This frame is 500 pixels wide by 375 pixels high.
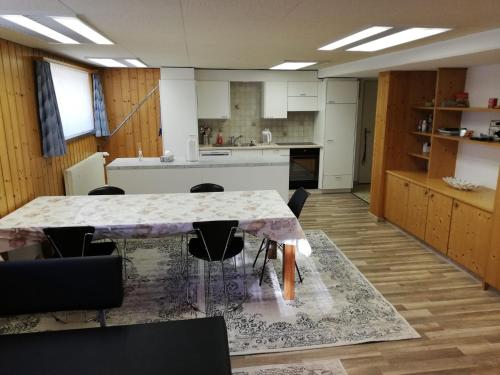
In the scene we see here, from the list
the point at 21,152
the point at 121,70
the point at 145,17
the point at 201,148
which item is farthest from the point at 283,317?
the point at 121,70

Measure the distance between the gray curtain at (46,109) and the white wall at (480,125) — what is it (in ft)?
16.3

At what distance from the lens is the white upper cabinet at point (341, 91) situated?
668cm

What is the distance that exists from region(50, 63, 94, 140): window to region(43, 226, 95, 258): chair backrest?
2.44 m

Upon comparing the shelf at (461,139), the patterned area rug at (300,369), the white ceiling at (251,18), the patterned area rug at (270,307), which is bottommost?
the patterned area rug at (300,369)

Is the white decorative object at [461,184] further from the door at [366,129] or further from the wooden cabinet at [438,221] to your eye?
the door at [366,129]

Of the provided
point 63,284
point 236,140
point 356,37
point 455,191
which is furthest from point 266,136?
point 63,284

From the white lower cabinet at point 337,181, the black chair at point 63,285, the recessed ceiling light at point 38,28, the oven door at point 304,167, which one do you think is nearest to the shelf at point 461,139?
Answer: the white lower cabinet at point 337,181

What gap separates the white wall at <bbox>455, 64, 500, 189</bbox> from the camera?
4199 mm

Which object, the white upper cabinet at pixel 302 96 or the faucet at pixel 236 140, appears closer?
the white upper cabinet at pixel 302 96

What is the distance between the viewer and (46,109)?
4.09 meters

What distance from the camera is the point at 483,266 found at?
3.56 meters

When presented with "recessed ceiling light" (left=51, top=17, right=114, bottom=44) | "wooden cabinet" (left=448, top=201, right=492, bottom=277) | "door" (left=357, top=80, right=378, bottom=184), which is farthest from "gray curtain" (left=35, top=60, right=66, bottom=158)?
"door" (left=357, top=80, right=378, bottom=184)

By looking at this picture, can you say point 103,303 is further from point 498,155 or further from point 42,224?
point 498,155

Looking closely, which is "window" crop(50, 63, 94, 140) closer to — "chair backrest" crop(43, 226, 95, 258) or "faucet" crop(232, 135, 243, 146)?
"chair backrest" crop(43, 226, 95, 258)
